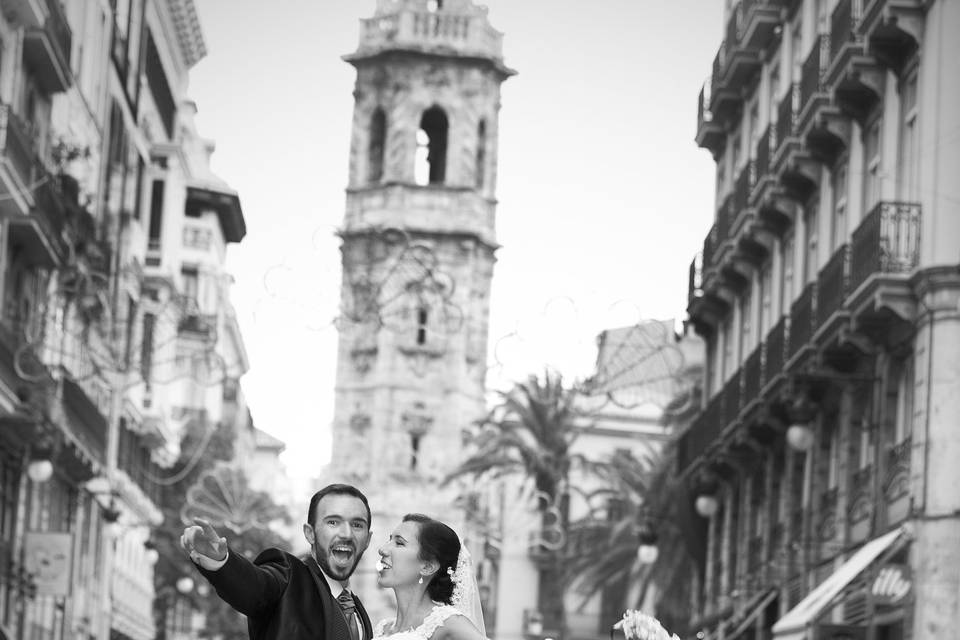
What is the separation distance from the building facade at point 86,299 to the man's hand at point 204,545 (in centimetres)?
2412

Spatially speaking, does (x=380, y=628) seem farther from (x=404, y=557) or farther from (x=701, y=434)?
→ (x=701, y=434)

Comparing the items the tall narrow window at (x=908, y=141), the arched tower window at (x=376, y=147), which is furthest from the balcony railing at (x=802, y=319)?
the arched tower window at (x=376, y=147)

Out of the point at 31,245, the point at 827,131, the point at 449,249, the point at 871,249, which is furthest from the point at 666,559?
the point at 449,249

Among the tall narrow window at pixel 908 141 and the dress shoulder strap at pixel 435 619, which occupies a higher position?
the tall narrow window at pixel 908 141

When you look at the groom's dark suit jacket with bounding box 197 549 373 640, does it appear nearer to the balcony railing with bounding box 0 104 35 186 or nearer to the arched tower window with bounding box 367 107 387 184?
the balcony railing with bounding box 0 104 35 186

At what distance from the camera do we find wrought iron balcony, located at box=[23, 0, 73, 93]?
119 ft

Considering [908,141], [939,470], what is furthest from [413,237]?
[939,470]

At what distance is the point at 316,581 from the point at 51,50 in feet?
94.6

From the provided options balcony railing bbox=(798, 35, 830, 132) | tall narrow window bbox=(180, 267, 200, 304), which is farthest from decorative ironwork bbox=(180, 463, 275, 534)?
balcony railing bbox=(798, 35, 830, 132)

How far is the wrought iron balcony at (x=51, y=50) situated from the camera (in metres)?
36.2

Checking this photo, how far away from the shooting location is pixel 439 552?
8773 mm

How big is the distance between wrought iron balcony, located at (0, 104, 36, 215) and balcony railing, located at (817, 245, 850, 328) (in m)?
10.1

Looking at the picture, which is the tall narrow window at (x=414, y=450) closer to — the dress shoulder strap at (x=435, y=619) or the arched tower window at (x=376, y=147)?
the arched tower window at (x=376, y=147)

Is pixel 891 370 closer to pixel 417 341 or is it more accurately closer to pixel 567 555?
pixel 567 555
